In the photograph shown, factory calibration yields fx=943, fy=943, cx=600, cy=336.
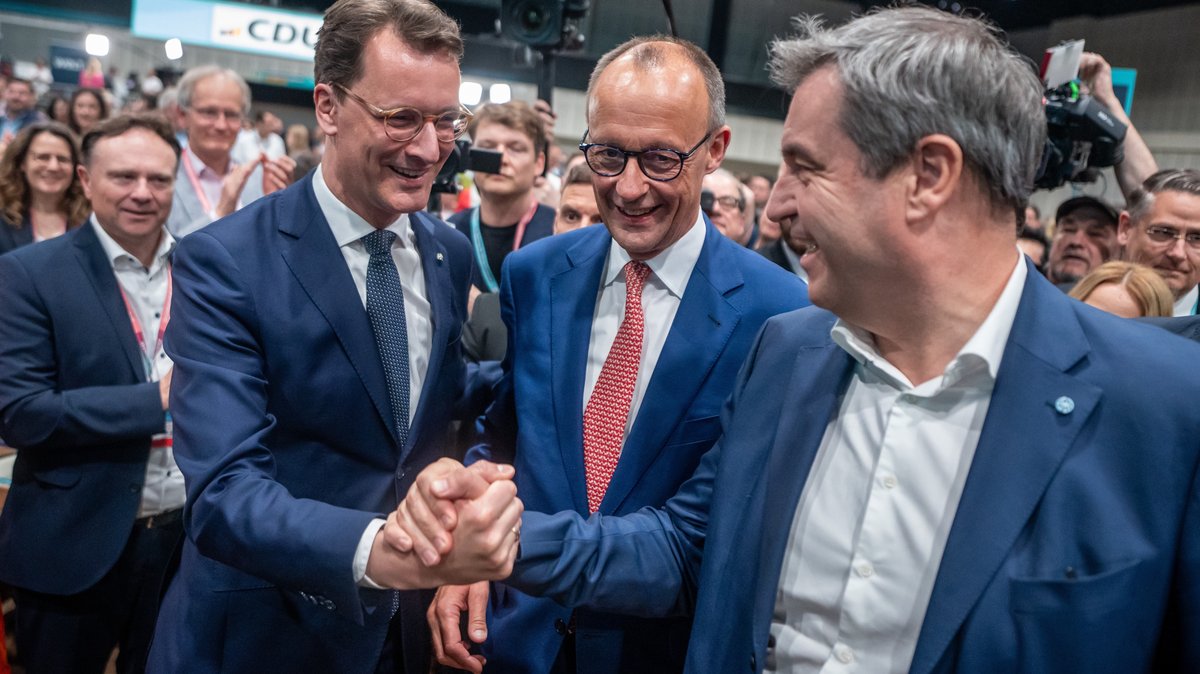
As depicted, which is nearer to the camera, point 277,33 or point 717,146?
point 717,146

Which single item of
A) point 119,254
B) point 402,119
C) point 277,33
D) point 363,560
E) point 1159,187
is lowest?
point 363,560

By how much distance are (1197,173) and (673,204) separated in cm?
251

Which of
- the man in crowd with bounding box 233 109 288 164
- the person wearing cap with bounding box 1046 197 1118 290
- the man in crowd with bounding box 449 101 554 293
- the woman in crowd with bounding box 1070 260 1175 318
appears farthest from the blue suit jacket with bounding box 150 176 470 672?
the man in crowd with bounding box 233 109 288 164

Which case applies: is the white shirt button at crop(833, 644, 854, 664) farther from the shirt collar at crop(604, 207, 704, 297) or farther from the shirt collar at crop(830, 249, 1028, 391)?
the shirt collar at crop(604, 207, 704, 297)

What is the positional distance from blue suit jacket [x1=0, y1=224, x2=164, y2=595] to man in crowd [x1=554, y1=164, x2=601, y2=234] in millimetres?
1422

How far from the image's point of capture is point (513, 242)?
412 cm

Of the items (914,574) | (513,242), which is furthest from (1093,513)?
(513,242)

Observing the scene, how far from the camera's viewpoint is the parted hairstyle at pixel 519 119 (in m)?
4.12

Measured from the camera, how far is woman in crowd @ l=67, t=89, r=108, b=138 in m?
7.10

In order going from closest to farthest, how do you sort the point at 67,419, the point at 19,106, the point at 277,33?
the point at 67,419
the point at 19,106
the point at 277,33

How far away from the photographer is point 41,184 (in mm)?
4109

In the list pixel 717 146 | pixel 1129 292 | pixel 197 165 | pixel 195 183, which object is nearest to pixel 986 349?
pixel 717 146

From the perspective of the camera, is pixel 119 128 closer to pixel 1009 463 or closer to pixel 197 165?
pixel 197 165

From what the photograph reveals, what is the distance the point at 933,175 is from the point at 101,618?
2.41 metres
